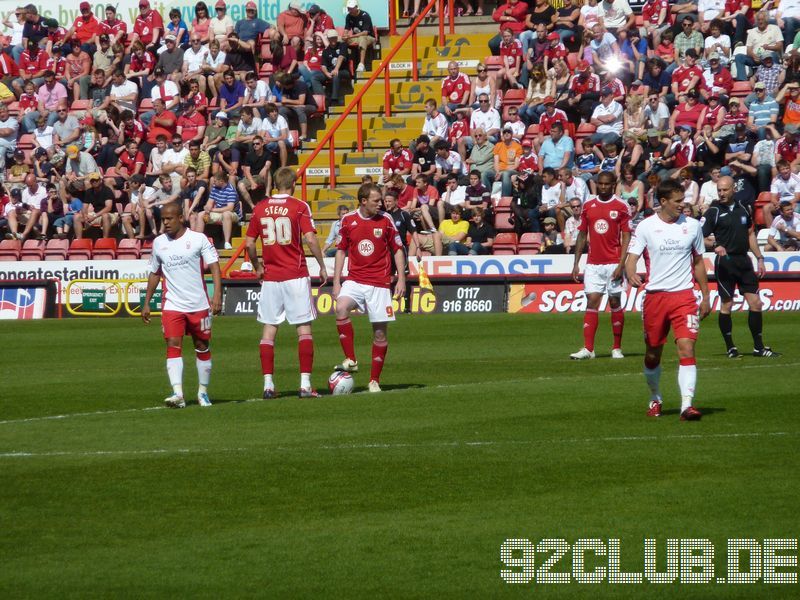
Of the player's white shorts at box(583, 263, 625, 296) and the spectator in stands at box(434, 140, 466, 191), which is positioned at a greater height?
the spectator in stands at box(434, 140, 466, 191)

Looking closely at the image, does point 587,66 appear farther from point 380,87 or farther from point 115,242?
point 115,242

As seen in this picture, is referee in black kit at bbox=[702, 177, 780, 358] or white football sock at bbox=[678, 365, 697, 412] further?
referee in black kit at bbox=[702, 177, 780, 358]

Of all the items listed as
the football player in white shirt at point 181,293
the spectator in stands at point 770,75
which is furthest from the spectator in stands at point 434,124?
the football player in white shirt at point 181,293

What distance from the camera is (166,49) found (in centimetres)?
3694

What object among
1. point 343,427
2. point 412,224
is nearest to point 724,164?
point 412,224

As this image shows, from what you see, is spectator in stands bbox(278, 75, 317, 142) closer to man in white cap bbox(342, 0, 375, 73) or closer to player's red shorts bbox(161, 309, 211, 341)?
man in white cap bbox(342, 0, 375, 73)

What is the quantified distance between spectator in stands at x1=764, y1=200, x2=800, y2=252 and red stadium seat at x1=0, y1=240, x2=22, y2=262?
57.5 ft

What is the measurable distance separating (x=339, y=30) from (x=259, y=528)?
29.1 meters

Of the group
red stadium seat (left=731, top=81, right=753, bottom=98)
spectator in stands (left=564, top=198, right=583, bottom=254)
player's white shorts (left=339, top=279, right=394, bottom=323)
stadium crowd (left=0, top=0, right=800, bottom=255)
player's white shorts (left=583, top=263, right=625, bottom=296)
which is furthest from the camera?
red stadium seat (left=731, top=81, right=753, bottom=98)

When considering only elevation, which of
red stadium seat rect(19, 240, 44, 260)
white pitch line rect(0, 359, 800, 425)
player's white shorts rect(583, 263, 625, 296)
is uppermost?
player's white shorts rect(583, 263, 625, 296)

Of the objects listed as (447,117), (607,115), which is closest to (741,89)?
(607,115)

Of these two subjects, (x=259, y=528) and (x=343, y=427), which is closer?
(x=259, y=528)

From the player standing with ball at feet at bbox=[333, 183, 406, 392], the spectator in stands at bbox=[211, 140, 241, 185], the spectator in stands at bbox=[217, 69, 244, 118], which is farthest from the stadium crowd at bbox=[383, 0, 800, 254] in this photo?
the player standing with ball at feet at bbox=[333, 183, 406, 392]

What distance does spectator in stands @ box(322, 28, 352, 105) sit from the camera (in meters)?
35.1
